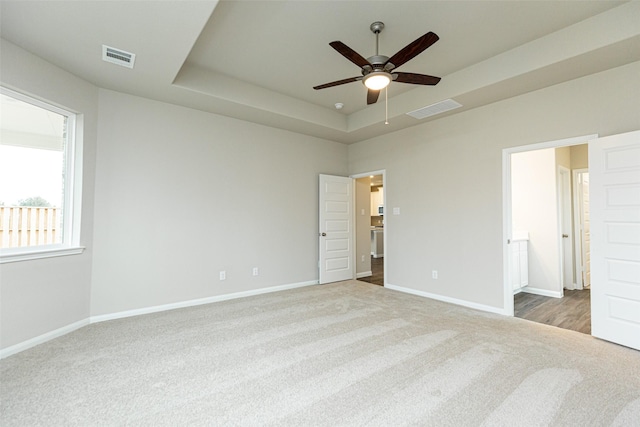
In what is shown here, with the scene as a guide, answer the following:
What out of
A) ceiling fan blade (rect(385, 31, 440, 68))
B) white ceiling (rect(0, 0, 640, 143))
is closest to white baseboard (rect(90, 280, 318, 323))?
white ceiling (rect(0, 0, 640, 143))

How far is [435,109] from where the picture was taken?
13.2ft

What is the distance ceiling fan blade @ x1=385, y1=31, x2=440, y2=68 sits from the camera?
2156 mm

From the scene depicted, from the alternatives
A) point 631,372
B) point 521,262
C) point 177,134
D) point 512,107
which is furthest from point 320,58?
point 521,262

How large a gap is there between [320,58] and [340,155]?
265 centimetres

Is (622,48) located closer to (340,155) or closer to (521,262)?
(521,262)

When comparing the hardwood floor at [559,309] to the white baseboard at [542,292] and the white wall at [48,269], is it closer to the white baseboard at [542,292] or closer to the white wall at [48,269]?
the white baseboard at [542,292]

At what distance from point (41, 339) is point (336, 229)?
4.23 meters

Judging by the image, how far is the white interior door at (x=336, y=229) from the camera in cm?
542

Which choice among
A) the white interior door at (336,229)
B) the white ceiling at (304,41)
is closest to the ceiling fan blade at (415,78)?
the white ceiling at (304,41)

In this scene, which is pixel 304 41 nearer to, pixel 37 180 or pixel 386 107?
pixel 386 107

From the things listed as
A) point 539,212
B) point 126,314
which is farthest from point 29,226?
point 539,212

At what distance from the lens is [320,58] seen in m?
3.34

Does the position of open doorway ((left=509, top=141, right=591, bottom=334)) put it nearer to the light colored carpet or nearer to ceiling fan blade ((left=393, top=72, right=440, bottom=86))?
the light colored carpet

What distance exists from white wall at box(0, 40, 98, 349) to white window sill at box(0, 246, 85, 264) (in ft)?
0.16
